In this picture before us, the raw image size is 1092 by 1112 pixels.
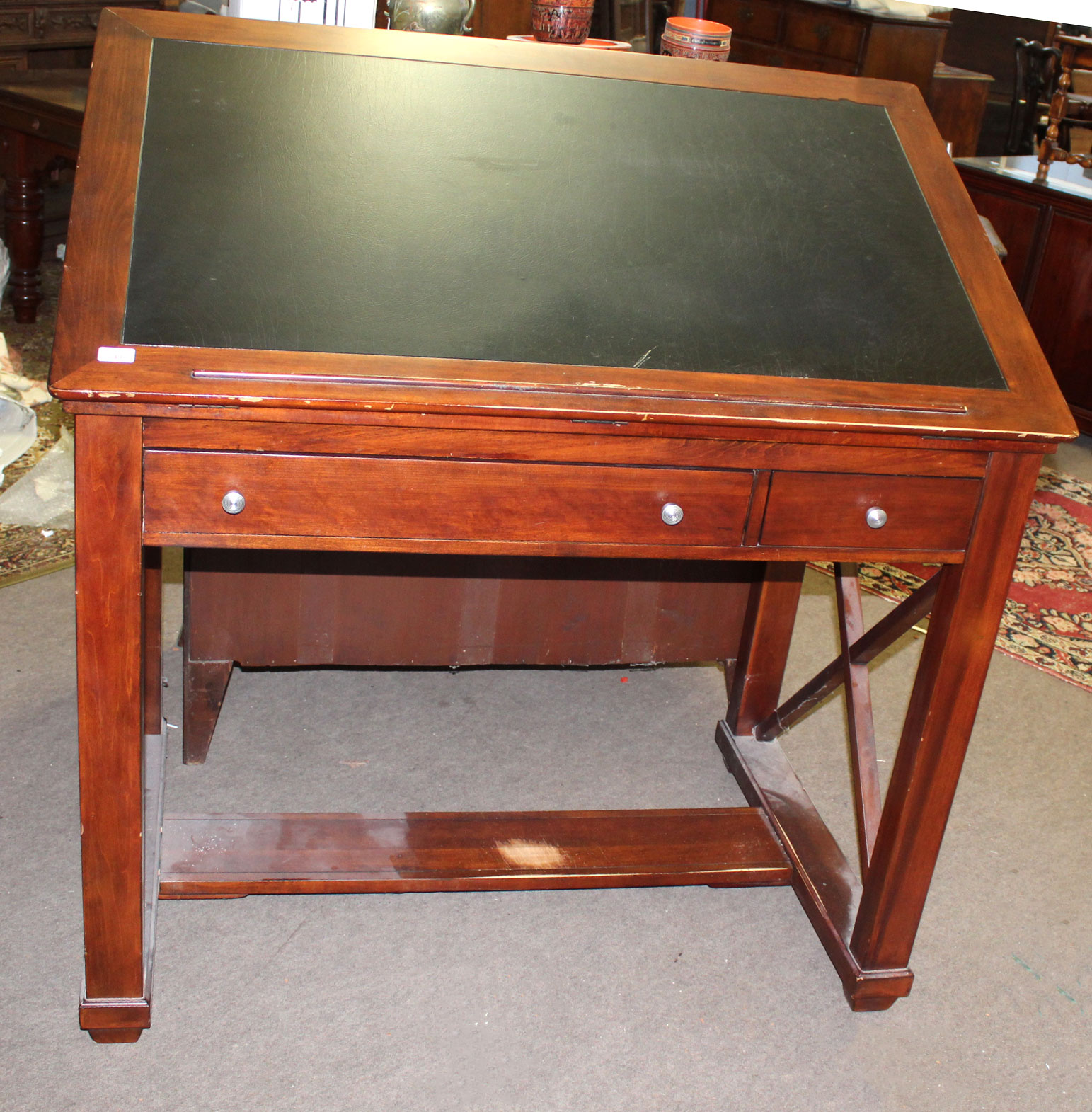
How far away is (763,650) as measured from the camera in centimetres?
236

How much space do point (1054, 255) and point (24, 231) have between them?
349cm

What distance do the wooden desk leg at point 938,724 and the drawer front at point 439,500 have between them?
327 millimetres

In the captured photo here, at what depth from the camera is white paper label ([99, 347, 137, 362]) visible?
125cm

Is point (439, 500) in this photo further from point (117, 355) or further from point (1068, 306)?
point (1068, 306)

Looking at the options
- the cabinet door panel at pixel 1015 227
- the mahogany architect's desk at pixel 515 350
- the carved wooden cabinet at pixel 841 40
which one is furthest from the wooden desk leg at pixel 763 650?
the carved wooden cabinet at pixel 841 40

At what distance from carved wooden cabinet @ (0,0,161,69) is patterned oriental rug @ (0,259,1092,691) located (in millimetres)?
1337

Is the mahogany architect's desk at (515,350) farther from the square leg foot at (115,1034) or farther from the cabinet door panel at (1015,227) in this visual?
the cabinet door panel at (1015,227)

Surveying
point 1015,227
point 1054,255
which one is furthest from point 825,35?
point 1054,255

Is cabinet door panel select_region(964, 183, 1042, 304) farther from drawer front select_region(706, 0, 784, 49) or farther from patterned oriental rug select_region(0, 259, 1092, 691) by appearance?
drawer front select_region(706, 0, 784, 49)

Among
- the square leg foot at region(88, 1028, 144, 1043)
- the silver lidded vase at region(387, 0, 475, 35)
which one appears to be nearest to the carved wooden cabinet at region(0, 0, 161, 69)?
the silver lidded vase at region(387, 0, 475, 35)

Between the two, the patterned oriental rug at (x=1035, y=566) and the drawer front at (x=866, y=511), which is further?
the patterned oriental rug at (x=1035, y=566)

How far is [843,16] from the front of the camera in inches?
264

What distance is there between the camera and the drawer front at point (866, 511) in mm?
1466

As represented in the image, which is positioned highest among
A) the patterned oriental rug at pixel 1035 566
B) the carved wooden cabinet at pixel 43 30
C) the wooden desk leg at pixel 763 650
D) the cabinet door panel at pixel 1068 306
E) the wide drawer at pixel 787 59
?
the wide drawer at pixel 787 59
